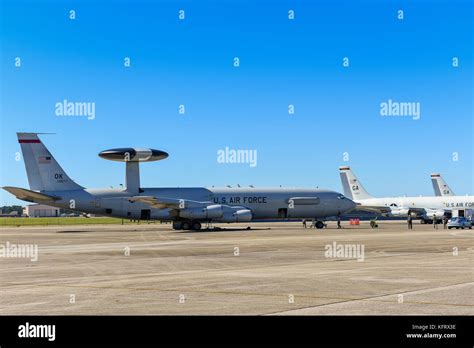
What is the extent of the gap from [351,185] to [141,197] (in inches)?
3151

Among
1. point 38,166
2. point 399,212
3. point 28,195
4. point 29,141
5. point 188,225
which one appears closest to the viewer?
point 28,195

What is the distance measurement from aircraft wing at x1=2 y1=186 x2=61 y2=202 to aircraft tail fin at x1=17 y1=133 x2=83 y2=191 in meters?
1.40

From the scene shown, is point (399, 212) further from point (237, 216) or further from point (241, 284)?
point (241, 284)

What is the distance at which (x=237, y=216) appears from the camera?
64.4 m

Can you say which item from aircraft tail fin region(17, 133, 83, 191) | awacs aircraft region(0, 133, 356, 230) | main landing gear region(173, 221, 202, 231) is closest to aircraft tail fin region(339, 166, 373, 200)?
awacs aircraft region(0, 133, 356, 230)

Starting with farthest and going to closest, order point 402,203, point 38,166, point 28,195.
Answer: point 402,203
point 38,166
point 28,195

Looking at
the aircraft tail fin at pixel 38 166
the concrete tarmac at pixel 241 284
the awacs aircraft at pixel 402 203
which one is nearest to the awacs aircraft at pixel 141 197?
the aircraft tail fin at pixel 38 166

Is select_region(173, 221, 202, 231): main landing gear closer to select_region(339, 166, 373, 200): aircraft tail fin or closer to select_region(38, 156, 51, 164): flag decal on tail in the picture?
select_region(38, 156, 51, 164): flag decal on tail

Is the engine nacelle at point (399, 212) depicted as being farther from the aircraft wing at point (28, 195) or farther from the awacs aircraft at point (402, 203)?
the aircraft wing at point (28, 195)

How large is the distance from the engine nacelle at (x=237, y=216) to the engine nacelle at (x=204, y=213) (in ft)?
2.52

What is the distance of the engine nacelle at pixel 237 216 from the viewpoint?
210 feet

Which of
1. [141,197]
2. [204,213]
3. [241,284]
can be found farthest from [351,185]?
[241,284]
